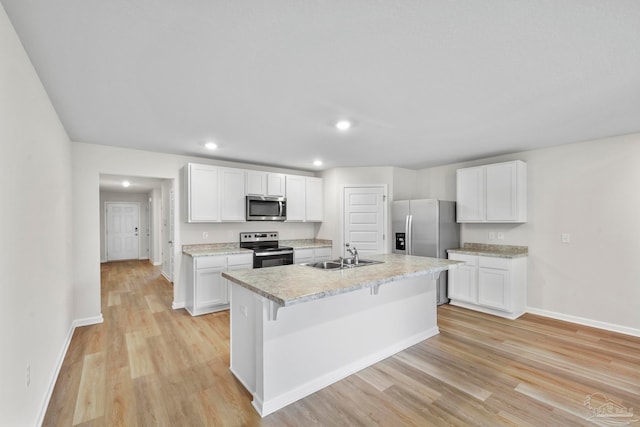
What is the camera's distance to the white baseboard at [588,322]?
139 inches

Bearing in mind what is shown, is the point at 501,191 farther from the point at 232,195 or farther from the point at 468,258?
the point at 232,195

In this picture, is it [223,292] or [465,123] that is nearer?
[465,123]

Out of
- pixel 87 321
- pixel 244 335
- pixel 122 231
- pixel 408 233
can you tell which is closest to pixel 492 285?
pixel 408 233

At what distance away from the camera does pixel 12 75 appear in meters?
1.58

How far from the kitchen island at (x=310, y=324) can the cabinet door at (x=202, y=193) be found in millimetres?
2199

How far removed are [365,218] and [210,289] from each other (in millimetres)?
2951

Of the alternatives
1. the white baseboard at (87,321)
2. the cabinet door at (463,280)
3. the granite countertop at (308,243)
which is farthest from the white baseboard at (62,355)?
Answer: the cabinet door at (463,280)

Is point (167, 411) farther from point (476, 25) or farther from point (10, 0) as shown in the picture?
point (476, 25)

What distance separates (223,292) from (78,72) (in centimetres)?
318

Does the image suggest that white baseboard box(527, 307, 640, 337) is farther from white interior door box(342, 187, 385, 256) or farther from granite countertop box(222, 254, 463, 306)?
white interior door box(342, 187, 385, 256)

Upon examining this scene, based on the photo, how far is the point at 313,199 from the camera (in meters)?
5.81

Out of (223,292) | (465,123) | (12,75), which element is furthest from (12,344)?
(465,123)

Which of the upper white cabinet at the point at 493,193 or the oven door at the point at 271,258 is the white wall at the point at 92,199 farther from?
the upper white cabinet at the point at 493,193

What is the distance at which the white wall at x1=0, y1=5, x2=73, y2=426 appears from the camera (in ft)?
4.84
